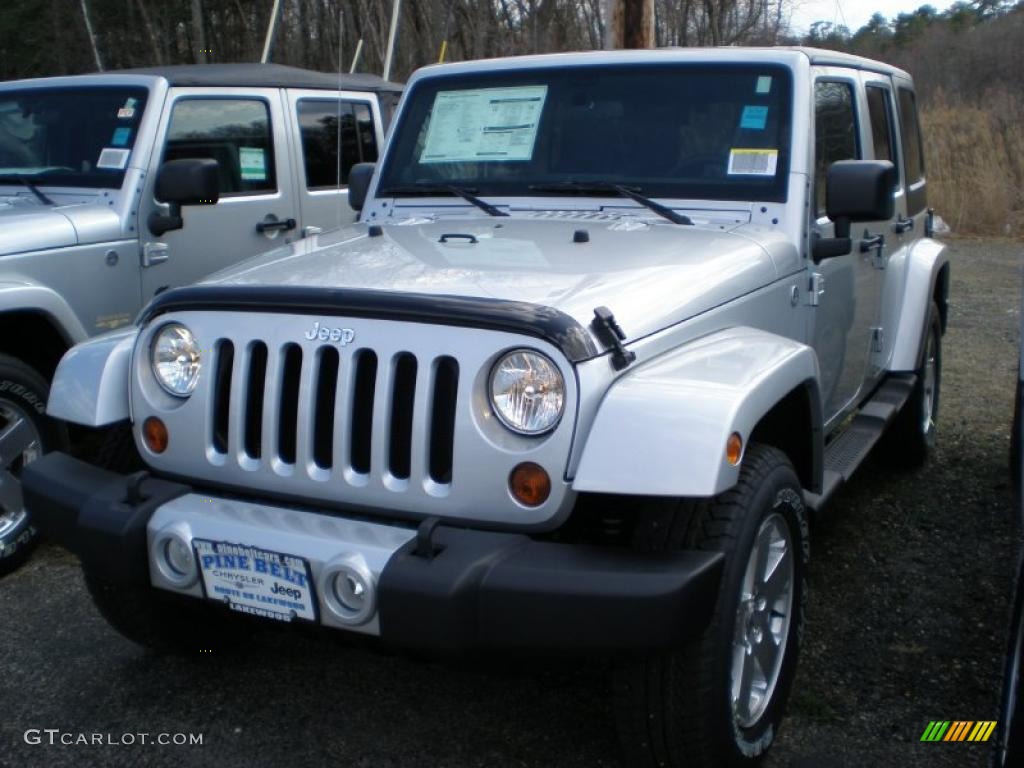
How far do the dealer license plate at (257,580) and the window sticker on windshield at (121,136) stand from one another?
115 inches

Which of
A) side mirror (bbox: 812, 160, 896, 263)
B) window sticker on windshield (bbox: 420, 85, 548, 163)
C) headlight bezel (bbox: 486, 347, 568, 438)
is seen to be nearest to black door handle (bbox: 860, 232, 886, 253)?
side mirror (bbox: 812, 160, 896, 263)

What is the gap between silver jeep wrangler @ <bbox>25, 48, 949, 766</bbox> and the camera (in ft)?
7.72

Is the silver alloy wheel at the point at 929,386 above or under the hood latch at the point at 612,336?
under

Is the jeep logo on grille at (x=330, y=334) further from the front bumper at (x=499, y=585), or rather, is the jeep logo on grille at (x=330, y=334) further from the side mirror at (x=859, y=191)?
the side mirror at (x=859, y=191)

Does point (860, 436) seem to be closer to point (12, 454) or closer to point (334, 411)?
point (334, 411)

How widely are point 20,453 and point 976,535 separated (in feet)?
12.6

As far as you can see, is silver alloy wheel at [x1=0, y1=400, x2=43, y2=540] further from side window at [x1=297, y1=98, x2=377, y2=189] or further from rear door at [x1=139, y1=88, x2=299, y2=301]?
side window at [x1=297, y1=98, x2=377, y2=189]

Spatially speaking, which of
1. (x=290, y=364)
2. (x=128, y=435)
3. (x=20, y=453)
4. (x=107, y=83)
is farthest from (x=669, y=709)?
(x=107, y=83)

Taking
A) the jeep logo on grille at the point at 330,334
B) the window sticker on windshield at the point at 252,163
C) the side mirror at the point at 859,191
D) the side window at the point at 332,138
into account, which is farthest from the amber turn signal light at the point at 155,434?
the side window at the point at 332,138

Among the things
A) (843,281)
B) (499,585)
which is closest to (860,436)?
(843,281)

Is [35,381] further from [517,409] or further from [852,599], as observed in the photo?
[852,599]

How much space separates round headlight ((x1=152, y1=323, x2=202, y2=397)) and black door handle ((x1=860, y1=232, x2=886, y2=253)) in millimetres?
2637

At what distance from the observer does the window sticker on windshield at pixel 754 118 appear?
371 cm

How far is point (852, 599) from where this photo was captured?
398 centimetres
